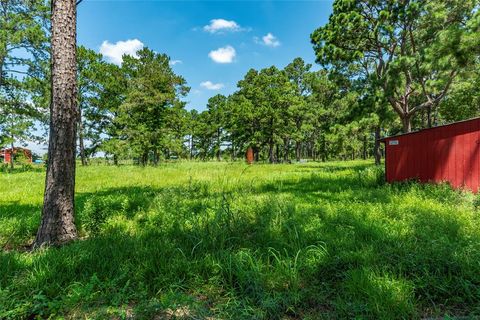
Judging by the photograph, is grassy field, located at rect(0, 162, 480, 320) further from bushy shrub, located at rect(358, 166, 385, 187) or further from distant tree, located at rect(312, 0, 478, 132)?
distant tree, located at rect(312, 0, 478, 132)

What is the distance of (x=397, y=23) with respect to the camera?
47.8ft

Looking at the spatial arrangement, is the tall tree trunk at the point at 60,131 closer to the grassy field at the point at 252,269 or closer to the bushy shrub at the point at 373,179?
the grassy field at the point at 252,269

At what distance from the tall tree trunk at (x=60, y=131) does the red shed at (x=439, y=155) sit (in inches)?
356

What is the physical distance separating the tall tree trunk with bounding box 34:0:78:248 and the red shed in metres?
9.04

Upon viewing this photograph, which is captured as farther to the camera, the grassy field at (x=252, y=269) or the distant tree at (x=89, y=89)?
the distant tree at (x=89, y=89)

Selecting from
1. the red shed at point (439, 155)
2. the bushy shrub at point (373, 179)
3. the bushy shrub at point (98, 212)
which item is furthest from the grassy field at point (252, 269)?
the bushy shrub at point (373, 179)

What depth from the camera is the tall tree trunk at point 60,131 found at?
3.69 m

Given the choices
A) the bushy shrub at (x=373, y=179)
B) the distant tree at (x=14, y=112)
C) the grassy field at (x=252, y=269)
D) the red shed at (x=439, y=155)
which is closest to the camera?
the grassy field at (x=252, y=269)

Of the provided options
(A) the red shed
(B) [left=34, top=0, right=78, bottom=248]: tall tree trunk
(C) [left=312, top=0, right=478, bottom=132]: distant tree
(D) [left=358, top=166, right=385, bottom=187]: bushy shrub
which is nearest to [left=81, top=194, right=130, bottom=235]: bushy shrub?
(B) [left=34, top=0, right=78, bottom=248]: tall tree trunk

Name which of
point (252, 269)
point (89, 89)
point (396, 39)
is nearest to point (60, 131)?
point (252, 269)

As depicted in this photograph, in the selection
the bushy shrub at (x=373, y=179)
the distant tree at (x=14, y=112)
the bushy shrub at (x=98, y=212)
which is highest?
the distant tree at (x=14, y=112)

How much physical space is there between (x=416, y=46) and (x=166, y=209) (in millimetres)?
17361

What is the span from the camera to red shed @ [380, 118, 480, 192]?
22.2 feet

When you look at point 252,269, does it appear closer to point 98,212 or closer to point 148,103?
point 98,212
